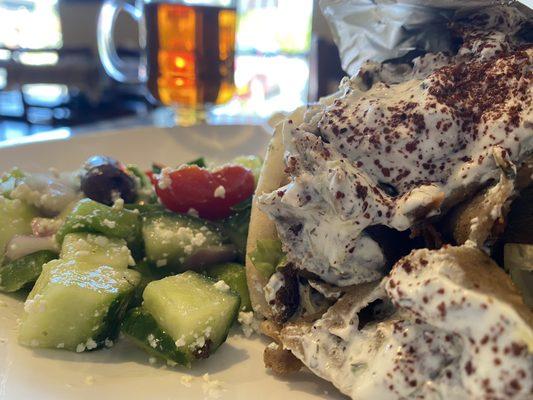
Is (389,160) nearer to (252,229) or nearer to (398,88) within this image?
(398,88)

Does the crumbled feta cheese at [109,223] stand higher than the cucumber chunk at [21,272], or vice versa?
the crumbled feta cheese at [109,223]

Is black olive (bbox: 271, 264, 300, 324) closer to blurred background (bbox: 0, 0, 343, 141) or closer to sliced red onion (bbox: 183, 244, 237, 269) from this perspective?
sliced red onion (bbox: 183, 244, 237, 269)

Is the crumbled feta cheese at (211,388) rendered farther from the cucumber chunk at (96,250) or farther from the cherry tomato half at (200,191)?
the cherry tomato half at (200,191)

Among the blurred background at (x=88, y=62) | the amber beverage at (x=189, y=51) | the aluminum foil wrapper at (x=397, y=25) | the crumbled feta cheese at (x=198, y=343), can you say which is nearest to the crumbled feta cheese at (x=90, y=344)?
the crumbled feta cheese at (x=198, y=343)

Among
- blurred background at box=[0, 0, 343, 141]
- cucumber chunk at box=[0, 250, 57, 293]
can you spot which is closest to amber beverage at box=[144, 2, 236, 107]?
cucumber chunk at box=[0, 250, 57, 293]

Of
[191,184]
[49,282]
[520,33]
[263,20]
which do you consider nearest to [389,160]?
[520,33]

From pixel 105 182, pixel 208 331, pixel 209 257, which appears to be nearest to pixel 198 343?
pixel 208 331

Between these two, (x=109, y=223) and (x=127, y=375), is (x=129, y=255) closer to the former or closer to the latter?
(x=109, y=223)
